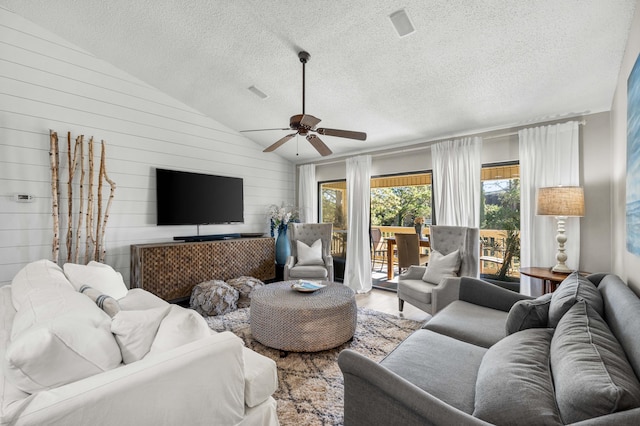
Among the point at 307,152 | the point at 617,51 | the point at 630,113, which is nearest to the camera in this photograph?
the point at 630,113

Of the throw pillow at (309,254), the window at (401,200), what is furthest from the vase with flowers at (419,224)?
the throw pillow at (309,254)

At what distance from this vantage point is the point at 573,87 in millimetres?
2715

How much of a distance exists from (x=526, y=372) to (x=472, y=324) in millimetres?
976

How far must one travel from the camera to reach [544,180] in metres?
3.27

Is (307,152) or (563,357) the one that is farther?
(307,152)

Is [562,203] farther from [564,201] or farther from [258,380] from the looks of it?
[258,380]

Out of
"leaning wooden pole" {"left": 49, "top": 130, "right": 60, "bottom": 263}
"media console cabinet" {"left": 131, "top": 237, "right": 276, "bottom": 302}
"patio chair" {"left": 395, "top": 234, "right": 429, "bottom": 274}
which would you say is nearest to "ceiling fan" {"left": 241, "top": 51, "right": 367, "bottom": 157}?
"patio chair" {"left": 395, "top": 234, "right": 429, "bottom": 274}

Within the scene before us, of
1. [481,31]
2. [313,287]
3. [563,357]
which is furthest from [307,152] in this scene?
[563,357]

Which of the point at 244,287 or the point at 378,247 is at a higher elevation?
the point at 378,247

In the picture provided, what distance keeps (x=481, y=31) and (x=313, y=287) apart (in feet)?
8.47

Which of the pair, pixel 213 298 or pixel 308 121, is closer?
pixel 308 121

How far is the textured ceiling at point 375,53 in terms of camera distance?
219 centimetres

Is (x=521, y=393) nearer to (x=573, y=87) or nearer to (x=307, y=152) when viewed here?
(x=573, y=87)

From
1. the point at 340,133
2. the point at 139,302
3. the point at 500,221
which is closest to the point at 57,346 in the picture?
the point at 139,302
